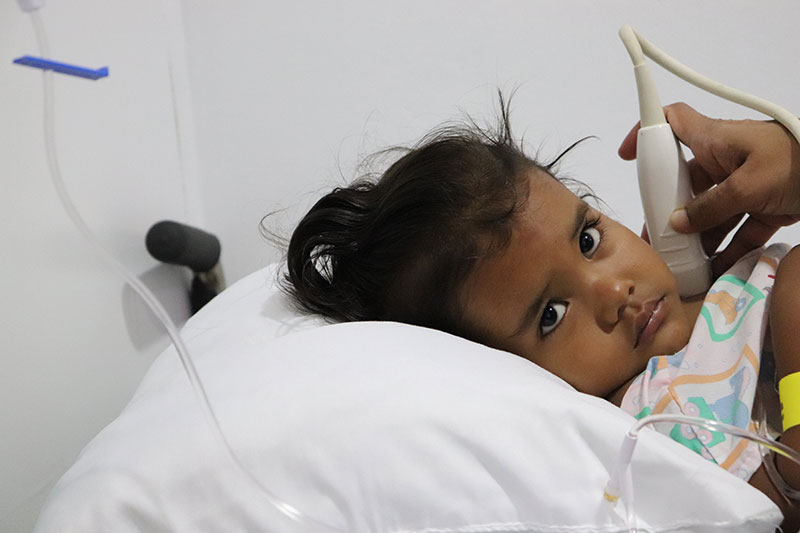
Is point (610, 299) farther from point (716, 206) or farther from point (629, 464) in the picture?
point (629, 464)

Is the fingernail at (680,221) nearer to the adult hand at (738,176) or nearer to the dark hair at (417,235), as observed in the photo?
the adult hand at (738,176)

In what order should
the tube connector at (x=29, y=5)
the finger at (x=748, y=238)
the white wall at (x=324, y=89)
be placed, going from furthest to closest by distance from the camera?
the white wall at (x=324, y=89), the finger at (x=748, y=238), the tube connector at (x=29, y=5)

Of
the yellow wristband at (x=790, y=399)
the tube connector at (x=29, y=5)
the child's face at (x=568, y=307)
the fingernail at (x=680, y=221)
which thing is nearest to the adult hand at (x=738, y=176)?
the fingernail at (x=680, y=221)

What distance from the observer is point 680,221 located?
2.94 ft

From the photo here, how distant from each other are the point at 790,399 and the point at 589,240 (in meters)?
0.29

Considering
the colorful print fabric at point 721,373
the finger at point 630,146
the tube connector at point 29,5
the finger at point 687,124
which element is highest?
the tube connector at point 29,5

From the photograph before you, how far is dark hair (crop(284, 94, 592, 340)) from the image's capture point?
0.84m

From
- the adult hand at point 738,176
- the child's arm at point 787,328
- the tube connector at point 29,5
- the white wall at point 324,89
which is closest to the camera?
the tube connector at point 29,5

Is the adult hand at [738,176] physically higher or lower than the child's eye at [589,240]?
higher

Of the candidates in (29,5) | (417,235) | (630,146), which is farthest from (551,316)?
(29,5)

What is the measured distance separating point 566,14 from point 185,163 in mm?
752

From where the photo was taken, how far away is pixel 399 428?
58 centimetres

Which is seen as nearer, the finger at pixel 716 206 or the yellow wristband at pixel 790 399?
the yellow wristband at pixel 790 399

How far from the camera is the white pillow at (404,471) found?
562 millimetres
